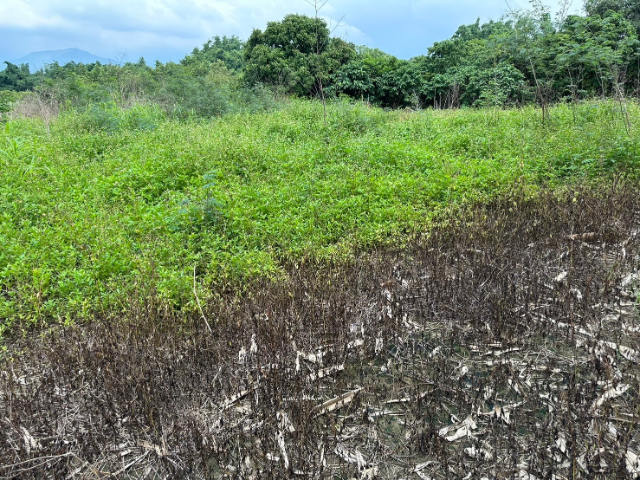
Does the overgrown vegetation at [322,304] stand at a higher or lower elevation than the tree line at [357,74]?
lower

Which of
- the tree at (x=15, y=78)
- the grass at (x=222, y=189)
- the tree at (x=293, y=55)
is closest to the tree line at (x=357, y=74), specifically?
the tree at (x=293, y=55)

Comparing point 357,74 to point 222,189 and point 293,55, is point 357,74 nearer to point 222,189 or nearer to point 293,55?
point 293,55

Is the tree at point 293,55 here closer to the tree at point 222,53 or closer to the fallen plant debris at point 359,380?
the tree at point 222,53

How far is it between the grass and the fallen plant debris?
2.09 feet

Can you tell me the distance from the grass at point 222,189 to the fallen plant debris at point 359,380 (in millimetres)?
637

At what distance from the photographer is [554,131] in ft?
33.2

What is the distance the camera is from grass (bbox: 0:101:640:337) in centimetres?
499

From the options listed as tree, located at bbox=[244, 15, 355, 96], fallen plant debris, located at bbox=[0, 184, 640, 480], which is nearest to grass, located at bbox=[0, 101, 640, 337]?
fallen plant debris, located at bbox=[0, 184, 640, 480]

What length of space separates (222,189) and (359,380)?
4.47m

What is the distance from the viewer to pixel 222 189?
277 inches

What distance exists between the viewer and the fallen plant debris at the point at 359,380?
2643 millimetres

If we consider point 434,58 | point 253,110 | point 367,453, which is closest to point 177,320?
point 367,453

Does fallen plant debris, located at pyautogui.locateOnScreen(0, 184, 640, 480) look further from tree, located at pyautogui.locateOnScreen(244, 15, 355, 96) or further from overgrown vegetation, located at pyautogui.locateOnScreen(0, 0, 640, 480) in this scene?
tree, located at pyautogui.locateOnScreen(244, 15, 355, 96)

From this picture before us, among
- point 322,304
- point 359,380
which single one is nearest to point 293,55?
point 322,304
